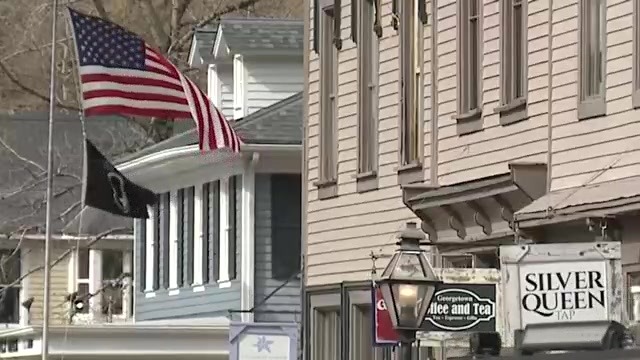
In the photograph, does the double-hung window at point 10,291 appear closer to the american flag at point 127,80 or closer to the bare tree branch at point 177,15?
the bare tree branch at point 177,15

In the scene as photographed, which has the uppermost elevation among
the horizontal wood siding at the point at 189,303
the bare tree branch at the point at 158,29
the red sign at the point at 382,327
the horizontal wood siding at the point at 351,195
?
the bare tree branch at the point at 158,29

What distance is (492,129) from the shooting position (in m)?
20.1

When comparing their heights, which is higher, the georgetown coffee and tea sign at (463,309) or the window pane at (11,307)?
the window pane at (11,307)

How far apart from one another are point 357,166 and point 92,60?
11.7 feet

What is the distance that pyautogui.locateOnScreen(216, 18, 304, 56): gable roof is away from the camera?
34.0 m

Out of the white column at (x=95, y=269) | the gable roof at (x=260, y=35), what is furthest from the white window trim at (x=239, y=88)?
the white column at (x=95, y=269)

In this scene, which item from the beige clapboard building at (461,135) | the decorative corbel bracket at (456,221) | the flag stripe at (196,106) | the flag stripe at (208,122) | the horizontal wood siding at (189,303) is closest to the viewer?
the beige clapboard building at (461,135)

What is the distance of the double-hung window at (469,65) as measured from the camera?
20516 millimetres

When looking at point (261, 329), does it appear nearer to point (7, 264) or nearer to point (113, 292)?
point (113, 292)

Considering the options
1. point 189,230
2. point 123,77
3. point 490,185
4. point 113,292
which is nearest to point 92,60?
point 123,77

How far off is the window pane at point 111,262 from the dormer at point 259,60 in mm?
14793

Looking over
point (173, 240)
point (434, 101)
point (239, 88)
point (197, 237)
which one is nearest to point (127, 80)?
point (434, 101)

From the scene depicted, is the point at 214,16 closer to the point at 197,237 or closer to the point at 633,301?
the point at 197,237

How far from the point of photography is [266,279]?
31.6m
